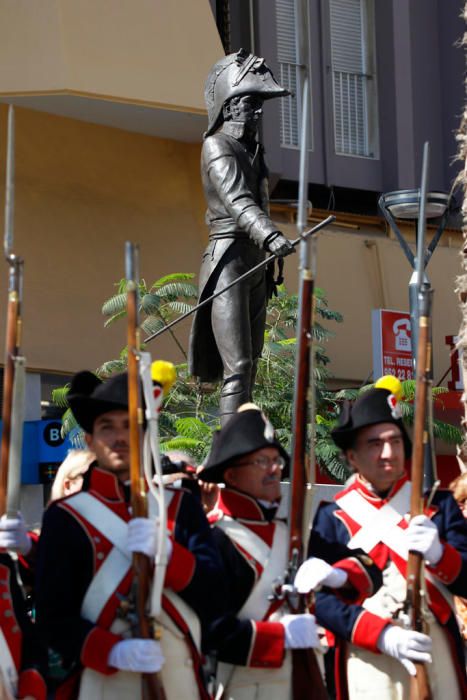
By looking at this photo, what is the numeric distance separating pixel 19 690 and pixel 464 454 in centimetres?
373

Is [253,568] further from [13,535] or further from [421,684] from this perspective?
[13,535]

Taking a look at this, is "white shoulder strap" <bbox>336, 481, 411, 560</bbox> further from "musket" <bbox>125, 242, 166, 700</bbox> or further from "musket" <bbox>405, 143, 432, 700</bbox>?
"musket" <bbox>125, 242, 166, 700</bbox>

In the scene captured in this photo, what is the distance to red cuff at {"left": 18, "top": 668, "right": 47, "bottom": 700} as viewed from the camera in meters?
4.77

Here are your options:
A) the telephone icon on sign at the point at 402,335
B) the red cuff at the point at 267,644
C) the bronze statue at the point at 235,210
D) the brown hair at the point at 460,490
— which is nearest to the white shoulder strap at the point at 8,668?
the red cuff at the point at 267,644

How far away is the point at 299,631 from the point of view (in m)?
5.01

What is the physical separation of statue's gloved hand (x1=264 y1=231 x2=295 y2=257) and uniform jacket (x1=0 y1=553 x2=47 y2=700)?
3128 millimetres

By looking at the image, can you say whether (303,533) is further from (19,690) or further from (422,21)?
(422,21)

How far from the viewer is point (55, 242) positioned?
571 inches

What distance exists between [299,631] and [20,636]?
2.92 ft

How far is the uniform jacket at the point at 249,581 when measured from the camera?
4.99 meters

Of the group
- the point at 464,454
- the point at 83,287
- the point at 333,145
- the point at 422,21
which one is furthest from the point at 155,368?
the point at 422,21

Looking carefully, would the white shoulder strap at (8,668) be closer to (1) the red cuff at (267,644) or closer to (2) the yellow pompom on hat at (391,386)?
(1) the red cuff at (267,644)

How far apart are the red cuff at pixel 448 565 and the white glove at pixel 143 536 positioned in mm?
1111

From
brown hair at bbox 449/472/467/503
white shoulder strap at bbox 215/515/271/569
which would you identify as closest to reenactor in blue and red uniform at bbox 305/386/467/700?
white shoulder strap at bbox 215/515/271/569
